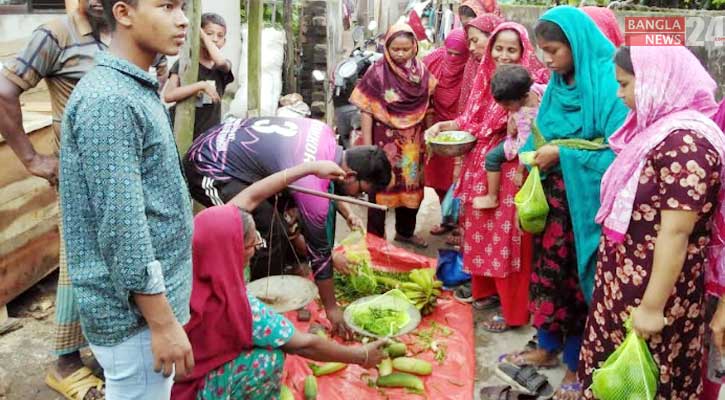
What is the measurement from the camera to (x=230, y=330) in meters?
2.52

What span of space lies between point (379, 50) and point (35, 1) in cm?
494

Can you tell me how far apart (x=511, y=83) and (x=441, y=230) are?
8.50ft

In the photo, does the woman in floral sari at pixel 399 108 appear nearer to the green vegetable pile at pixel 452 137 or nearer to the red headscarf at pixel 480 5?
the green vegetable pile at pixel 452 137

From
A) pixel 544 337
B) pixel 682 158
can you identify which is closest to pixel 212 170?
pixel 544 337

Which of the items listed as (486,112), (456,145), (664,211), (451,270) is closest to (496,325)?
(451,270)

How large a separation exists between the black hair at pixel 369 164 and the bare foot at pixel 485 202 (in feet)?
2.71

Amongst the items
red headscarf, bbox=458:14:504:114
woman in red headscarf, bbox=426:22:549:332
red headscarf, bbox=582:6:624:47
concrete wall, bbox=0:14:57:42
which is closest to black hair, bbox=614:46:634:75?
red headscarf, bbox=582:6:624:47

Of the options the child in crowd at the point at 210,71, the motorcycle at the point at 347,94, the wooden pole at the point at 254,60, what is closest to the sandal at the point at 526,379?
the child in crowd at the point at 210,71

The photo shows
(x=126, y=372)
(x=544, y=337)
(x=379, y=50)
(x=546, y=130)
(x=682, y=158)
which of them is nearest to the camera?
(x=126, y=372)

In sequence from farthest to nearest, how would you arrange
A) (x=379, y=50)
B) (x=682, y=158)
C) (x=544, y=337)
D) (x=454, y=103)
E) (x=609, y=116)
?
(x=379, y=50), (x=454, y=103), (x=544, y=337), (x=609, y=116), (x=682, y=158)

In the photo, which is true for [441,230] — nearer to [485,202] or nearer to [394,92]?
[394,92]

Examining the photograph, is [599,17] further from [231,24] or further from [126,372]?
[231,24]

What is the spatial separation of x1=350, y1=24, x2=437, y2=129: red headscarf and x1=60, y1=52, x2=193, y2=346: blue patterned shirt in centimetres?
338

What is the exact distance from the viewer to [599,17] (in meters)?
3.41
